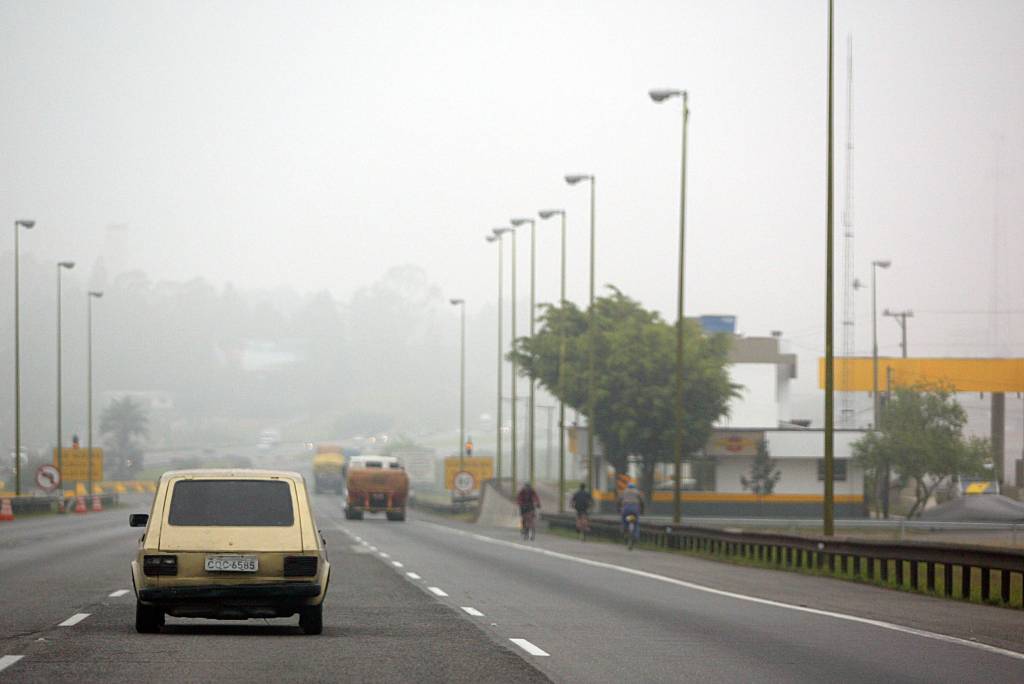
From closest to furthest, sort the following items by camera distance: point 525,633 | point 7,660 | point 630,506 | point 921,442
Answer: point 7,660
point 525,633
point 630,506
point 921,442

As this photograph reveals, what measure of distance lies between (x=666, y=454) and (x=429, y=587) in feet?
190

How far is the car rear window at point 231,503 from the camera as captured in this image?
1441 centimetres

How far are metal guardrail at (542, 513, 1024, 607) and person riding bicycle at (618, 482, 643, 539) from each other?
831 millimetres

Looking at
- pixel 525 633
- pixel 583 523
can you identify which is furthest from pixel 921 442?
pixel 525 633

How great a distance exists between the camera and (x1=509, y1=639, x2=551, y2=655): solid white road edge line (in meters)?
13.8

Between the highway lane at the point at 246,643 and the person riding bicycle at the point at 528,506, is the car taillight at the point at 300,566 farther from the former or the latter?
the person riding bicycle at the point at 528,506

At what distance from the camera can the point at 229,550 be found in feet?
46.5

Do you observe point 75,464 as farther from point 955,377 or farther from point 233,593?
point 233,593

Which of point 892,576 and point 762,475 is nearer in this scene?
point 892,576

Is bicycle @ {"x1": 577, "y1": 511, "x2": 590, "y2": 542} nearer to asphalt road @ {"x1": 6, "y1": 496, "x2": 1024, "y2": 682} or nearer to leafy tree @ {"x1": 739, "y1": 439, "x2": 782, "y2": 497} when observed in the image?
asphalt road @ {"x1": 6, "y1": 496, "x2": 1024, "y2": 682}

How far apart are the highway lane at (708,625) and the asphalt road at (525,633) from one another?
3 centimetres

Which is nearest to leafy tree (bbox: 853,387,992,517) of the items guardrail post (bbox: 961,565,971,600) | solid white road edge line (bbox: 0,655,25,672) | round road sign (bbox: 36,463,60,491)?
round road sign (bbox: 36,463,60,491)

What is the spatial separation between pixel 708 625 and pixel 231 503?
18.4 feet

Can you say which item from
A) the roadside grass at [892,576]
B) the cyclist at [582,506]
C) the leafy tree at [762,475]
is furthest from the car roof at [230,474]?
the leafy tree at [762,475]
